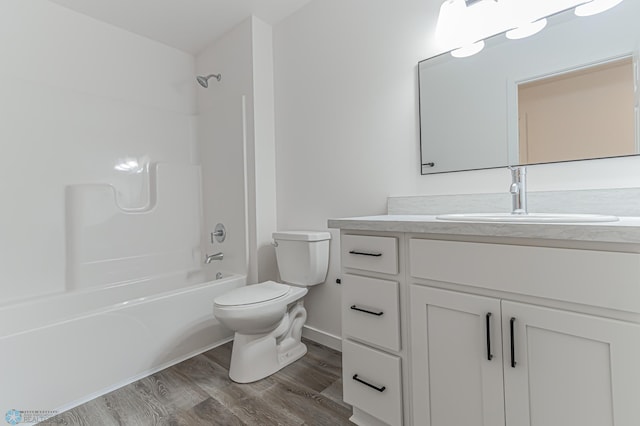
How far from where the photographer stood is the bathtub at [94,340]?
4.45 ft

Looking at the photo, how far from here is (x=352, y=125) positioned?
1.87 metres

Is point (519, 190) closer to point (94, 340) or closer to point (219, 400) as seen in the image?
point (219, 400)

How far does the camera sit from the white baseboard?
1981 millimetres

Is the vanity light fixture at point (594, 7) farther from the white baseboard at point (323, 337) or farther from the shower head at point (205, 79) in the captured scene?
the shower head at point (205, 79)

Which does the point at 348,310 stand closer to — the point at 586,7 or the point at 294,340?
the point at 294,340

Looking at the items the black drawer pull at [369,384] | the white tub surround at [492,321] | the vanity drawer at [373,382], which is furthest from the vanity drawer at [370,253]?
the black drawer pull at [369,384]

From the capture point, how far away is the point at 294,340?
6.32 feet

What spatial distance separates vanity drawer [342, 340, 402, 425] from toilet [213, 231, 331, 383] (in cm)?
56

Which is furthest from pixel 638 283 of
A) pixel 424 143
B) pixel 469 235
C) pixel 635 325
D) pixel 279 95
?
pixel 279 95

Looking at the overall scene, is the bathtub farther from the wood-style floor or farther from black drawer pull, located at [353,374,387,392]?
black drawer pull, located at [353,374,387,392]

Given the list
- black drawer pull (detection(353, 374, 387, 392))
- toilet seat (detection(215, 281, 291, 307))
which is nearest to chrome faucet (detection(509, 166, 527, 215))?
black drawer pull (detection(353, 374, 387, 392))

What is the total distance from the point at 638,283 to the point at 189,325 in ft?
6.78

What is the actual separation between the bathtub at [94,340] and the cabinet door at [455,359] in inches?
56.8

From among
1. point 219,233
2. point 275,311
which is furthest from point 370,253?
point 219,233
